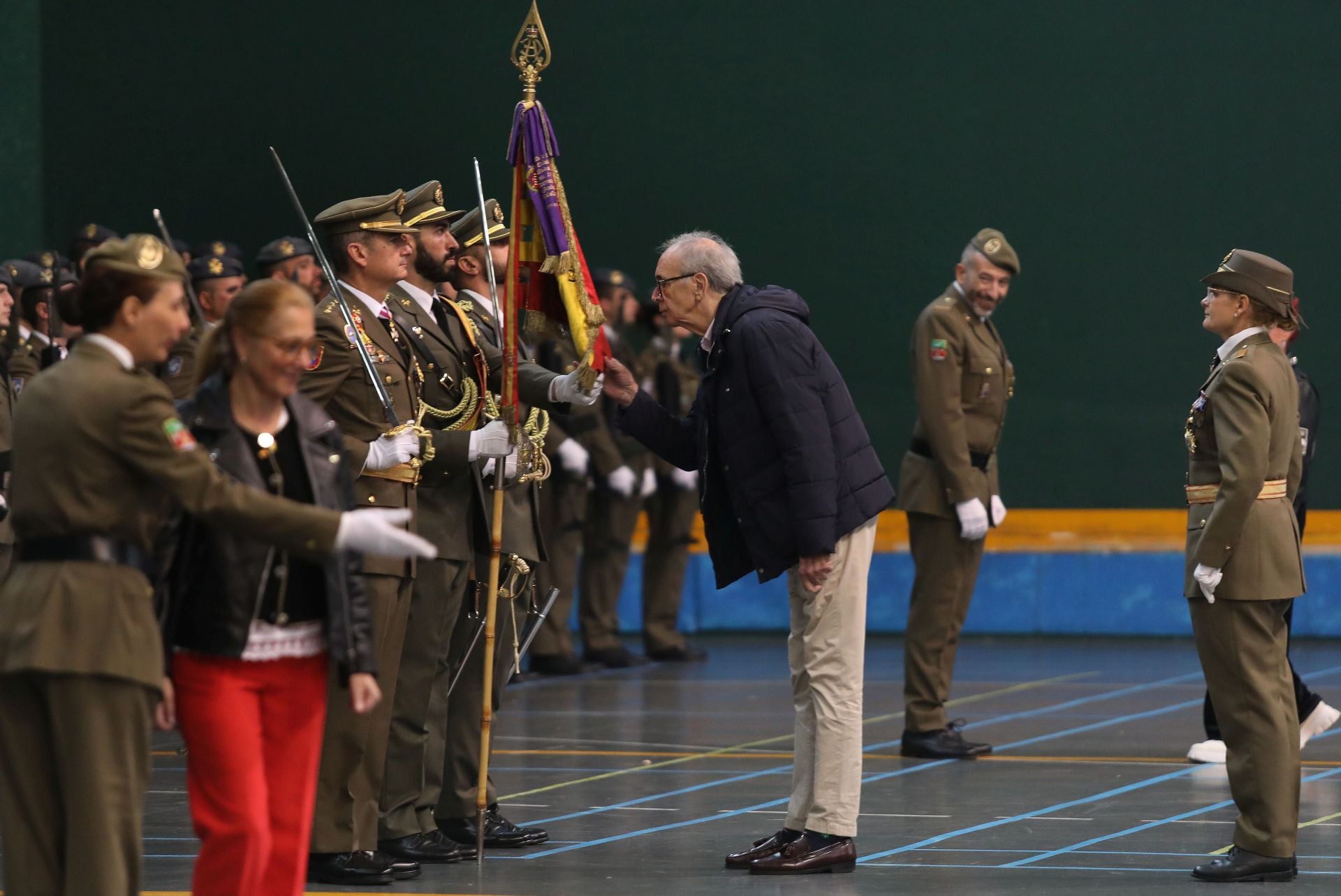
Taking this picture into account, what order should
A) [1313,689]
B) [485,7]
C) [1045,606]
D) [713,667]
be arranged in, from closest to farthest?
[1313,689], [713,667], [1045,606], [485,7]

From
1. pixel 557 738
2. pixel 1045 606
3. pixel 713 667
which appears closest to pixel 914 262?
pixel 1045 606

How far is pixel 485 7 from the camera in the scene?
1348 cm

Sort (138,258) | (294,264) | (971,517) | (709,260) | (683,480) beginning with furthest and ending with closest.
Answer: (683,480), (294,264), (971,517), (709,260), (138,258)

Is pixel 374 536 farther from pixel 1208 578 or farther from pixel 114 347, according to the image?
pixel 1208 578

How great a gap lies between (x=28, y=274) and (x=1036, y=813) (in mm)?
5593

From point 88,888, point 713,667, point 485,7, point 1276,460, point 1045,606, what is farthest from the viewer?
point 485,7

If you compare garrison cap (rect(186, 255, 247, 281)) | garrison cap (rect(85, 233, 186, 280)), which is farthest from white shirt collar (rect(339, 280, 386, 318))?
garrison cap (rect(186, 255, 247, 281))

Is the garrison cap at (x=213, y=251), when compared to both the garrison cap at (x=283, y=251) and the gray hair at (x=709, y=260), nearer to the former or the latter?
the garrison cap at (x=283, y=251)

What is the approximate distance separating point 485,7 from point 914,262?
326cm

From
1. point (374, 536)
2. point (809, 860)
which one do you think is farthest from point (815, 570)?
point (374, 536)

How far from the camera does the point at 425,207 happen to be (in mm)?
6277

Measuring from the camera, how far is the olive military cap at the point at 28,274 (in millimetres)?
9516

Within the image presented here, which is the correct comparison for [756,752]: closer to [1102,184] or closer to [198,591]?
[198,591]

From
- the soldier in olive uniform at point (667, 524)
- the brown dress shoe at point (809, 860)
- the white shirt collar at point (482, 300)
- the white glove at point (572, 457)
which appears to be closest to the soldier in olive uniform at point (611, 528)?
the soldier in olive uniform at point (667, 524)
